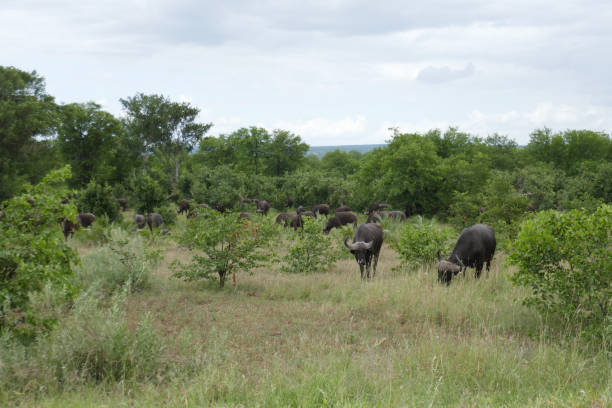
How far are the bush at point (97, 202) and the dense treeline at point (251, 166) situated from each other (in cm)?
275

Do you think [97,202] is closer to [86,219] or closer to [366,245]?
[86,219]

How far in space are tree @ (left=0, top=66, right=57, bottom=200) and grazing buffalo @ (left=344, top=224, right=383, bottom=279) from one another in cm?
3072

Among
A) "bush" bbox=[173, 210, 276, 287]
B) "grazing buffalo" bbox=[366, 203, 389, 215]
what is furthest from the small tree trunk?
"grazing buffalo" bbox=[366, 203, 389, 215]

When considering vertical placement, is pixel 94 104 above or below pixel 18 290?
above

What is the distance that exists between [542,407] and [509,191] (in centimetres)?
1265

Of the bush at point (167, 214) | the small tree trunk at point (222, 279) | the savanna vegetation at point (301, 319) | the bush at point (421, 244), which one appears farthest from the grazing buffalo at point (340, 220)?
the small tree trunk at point (222, 279)

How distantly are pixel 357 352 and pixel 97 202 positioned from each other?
19.7m

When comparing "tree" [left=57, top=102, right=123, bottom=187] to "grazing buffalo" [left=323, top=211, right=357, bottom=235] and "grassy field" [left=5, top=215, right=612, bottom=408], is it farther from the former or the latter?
"grassy field" [left=5, top=215, right=612, bottom=408]

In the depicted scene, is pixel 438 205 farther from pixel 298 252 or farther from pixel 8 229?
pixel 8 229

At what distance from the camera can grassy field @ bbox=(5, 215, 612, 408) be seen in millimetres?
4574

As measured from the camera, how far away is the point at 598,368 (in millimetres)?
5414

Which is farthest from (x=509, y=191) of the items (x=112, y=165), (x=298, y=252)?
(x=112, y=165)

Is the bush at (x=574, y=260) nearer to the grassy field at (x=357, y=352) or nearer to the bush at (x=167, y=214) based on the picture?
the grassy field at (x=357, y=352)

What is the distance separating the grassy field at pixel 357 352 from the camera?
15.0 ft
